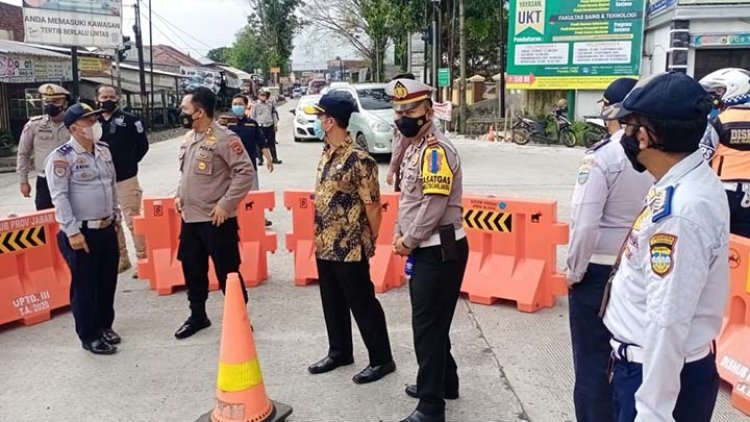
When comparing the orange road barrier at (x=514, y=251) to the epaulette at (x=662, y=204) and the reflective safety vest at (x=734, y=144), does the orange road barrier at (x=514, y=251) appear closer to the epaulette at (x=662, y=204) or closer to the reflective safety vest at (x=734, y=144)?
the reflective safety vest at (x=734, y=144)

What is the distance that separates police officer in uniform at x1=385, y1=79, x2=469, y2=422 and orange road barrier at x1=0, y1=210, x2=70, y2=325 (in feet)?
11.1

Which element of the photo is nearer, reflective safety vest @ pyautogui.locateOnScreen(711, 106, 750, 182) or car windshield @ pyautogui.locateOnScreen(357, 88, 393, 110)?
reflective safety vest @ pyautogui.locateOnScreen(711, 106, 750, 182)

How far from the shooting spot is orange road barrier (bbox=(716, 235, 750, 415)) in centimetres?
369

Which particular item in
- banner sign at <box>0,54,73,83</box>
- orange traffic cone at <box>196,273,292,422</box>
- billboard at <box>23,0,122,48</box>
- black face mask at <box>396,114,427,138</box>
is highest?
billboard at <box>23,0,122,48</box>

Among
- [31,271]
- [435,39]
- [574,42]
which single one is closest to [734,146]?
[31,271]

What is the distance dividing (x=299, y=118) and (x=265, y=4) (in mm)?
54521

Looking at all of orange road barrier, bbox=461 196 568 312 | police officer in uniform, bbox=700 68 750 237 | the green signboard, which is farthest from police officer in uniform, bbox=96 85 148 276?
the green signboard

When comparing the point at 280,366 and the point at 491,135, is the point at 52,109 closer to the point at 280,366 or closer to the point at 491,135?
the point at 280,366

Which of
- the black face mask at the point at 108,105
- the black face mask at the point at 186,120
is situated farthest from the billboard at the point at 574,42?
the black face mask at the point at 186,120

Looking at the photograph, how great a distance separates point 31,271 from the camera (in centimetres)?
520

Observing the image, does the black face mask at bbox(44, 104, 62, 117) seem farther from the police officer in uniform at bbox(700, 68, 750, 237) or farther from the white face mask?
the police officer in uniform at bbox(700, 68, 750, 237)

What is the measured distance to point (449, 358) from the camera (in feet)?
11.8

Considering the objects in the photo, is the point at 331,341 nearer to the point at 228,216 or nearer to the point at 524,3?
the point at 228,216

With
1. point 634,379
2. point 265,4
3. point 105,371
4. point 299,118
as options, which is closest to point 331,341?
point 105,371
